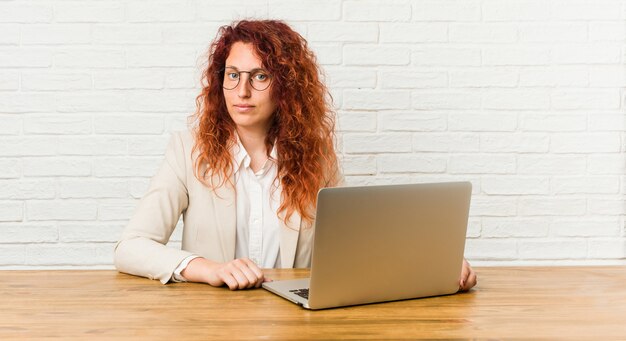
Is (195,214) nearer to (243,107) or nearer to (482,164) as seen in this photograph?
(243,107)

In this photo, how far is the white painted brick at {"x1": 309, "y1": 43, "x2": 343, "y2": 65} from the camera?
2791 millimetres

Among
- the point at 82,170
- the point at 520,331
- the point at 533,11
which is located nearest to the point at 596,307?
the point at 520,331

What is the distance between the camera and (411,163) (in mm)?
2846

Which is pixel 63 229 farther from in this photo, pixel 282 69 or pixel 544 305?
pixel 544 305

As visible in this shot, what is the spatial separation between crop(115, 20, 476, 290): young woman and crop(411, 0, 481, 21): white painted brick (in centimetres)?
64

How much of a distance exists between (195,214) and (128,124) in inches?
29.2

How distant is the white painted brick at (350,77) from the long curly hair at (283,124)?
363mm

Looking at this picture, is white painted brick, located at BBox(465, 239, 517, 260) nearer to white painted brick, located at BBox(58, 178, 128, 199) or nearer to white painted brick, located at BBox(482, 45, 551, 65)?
white painted brick, located at BBox(482, 45, 551, 65)

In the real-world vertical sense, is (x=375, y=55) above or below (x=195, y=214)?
above

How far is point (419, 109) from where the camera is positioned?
2.84 metres

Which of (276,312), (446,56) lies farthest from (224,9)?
(276,312)

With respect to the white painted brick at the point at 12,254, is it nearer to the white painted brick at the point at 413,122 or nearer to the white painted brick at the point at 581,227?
the white painted brick at the point at 413,122

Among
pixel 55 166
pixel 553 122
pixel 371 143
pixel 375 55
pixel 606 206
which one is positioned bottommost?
pixel 606 206

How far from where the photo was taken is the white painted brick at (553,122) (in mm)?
2896
